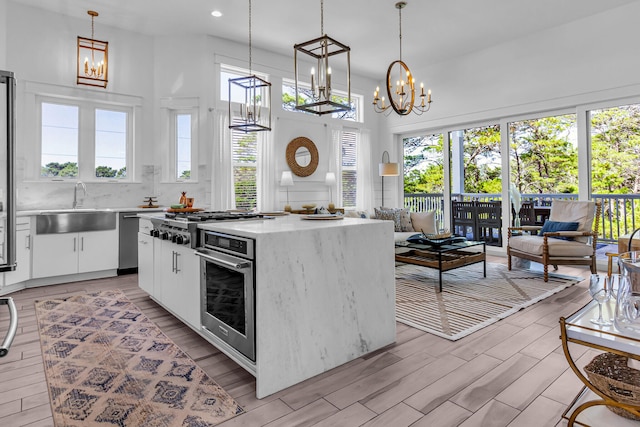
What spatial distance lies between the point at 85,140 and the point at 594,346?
5.95m

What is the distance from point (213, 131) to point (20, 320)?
3.42m

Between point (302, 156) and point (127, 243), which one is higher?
point (302, 156)

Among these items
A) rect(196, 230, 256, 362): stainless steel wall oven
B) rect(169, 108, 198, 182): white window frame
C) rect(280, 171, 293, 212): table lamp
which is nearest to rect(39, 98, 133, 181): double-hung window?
rect(169, 108, 198, 182): white window frame

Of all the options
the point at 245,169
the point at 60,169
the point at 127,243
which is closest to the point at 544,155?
the point at 245,169

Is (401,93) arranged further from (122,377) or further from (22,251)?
(22,251)

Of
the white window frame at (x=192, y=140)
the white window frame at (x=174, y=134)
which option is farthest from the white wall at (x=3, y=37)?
the white window frame at (x=192, y=140)

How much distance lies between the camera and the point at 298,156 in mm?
6715

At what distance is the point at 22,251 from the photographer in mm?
4191

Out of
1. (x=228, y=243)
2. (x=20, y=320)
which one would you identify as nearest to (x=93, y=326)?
(x=20, y=320)

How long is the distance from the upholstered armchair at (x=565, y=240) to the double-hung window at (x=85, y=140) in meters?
5.60

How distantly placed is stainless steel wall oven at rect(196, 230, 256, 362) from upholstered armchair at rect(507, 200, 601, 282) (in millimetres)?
3797

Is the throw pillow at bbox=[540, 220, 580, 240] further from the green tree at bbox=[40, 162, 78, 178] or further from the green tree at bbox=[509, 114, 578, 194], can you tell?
the green tree at bbox=[40, 162, 78, 178]

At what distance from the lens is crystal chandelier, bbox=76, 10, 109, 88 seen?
5066 millimetres

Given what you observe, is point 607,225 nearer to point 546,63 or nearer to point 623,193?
point 623,193
